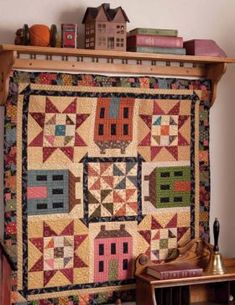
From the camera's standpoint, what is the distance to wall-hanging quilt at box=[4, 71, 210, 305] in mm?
2939

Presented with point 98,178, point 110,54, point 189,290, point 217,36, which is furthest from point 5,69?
point 189,290

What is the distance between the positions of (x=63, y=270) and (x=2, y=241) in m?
0.32

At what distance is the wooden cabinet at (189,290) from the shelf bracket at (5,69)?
108 centimetres

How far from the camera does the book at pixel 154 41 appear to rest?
9.88ft

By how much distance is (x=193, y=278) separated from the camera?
3084 millimetres

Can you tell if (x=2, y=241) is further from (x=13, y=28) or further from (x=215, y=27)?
(x=215, y=27)

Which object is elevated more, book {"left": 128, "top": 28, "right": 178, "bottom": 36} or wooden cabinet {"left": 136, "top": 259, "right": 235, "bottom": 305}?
book {"left": 128, "top": 28, "right": 178, "bottom": 36}

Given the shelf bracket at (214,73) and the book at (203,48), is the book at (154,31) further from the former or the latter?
the shelf bracket at (214,73)

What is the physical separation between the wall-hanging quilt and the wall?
120 millimetres

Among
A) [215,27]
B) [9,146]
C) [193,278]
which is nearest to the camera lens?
[9,146]

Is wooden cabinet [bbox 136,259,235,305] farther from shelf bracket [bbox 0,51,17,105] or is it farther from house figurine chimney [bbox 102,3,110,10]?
house figurine chimney [bbox 102,3,110,10]

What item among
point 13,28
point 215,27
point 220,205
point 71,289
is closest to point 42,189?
point 71,289

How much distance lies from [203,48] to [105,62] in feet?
1.63

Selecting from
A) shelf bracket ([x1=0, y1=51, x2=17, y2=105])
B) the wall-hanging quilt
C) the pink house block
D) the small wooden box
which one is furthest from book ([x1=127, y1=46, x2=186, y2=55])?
the pink house block
